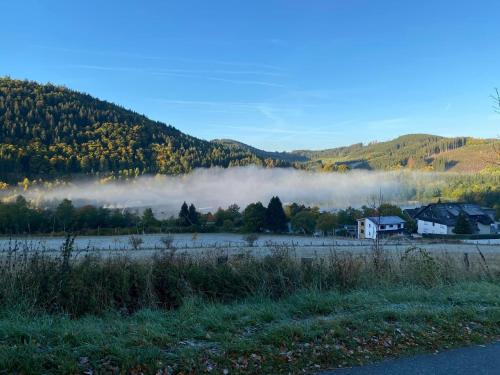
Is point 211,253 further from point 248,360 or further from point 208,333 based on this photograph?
point 248,360

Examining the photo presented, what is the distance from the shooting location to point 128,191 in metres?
85.2

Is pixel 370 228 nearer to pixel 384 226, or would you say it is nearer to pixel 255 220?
pixel 384 226

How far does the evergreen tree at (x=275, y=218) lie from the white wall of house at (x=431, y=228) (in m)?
29.2

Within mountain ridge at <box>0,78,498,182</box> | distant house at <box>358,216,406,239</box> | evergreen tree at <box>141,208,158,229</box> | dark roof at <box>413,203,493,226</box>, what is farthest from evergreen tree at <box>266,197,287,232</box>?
mountain ridge at <box>0,78,498,182</box>

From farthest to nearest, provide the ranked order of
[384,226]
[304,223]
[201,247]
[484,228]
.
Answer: [484,228] → [304,223] → [384,226] → [201,247]

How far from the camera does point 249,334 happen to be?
4.93 metres

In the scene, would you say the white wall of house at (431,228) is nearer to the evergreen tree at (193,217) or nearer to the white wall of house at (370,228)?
the white wall of house at (370,228)

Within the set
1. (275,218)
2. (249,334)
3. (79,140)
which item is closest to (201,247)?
(249,334)

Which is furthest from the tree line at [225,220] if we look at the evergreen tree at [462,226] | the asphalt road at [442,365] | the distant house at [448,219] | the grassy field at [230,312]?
the asphalt road at [442,365]

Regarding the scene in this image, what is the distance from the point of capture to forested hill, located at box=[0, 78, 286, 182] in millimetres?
85500

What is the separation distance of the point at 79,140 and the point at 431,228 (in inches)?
3512

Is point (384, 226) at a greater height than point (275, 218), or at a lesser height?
lesser

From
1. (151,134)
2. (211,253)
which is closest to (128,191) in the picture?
(151,134)

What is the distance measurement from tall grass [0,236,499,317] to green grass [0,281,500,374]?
45 centimetres
